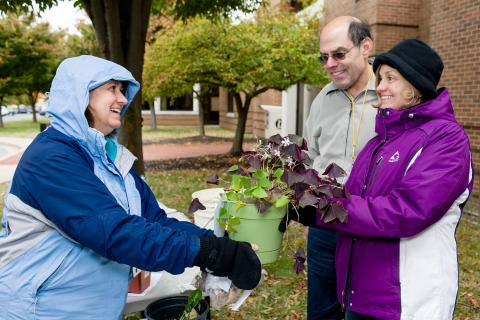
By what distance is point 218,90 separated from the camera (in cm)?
2802

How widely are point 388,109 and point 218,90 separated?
26.7 m

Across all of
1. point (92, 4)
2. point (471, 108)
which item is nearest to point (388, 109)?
point (92, 4)

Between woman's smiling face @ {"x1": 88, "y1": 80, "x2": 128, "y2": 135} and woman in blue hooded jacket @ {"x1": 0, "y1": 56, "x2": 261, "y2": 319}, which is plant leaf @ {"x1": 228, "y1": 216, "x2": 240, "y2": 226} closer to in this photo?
woman in blue hooded jacket @ {"x1": 0, "y1": 56, "x2": 261, "y2": 319}

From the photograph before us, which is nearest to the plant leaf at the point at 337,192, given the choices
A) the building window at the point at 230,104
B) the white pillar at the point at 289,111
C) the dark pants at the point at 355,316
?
the dark pants at the point at 355,316

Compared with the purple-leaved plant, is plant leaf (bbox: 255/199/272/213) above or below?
below

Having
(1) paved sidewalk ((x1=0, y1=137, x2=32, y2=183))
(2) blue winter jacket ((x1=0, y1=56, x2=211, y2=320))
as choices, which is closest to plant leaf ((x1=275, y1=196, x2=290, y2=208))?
(2) blue winter jacket ((x1=0, y1=56, x2=211, y2=320))

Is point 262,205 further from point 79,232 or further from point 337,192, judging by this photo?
point 79,232

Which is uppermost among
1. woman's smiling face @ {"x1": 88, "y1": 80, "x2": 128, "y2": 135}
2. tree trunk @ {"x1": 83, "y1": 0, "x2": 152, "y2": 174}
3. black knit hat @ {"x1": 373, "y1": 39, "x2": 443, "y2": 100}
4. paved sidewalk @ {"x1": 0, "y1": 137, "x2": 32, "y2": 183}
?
tree trunk @ {"x1": 83, "y1": 0, "x2": 152, "y2": 174}

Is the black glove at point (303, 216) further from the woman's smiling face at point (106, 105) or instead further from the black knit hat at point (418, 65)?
the woman's smiling face at point (106, 105)

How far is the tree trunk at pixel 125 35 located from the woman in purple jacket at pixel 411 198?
13.6ft

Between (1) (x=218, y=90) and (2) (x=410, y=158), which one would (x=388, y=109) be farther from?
(1) (x=218, y=90)

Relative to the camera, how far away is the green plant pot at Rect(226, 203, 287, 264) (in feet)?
5.81

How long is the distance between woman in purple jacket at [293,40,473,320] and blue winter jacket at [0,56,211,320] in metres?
0.74

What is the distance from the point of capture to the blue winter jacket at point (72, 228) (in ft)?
5.00
